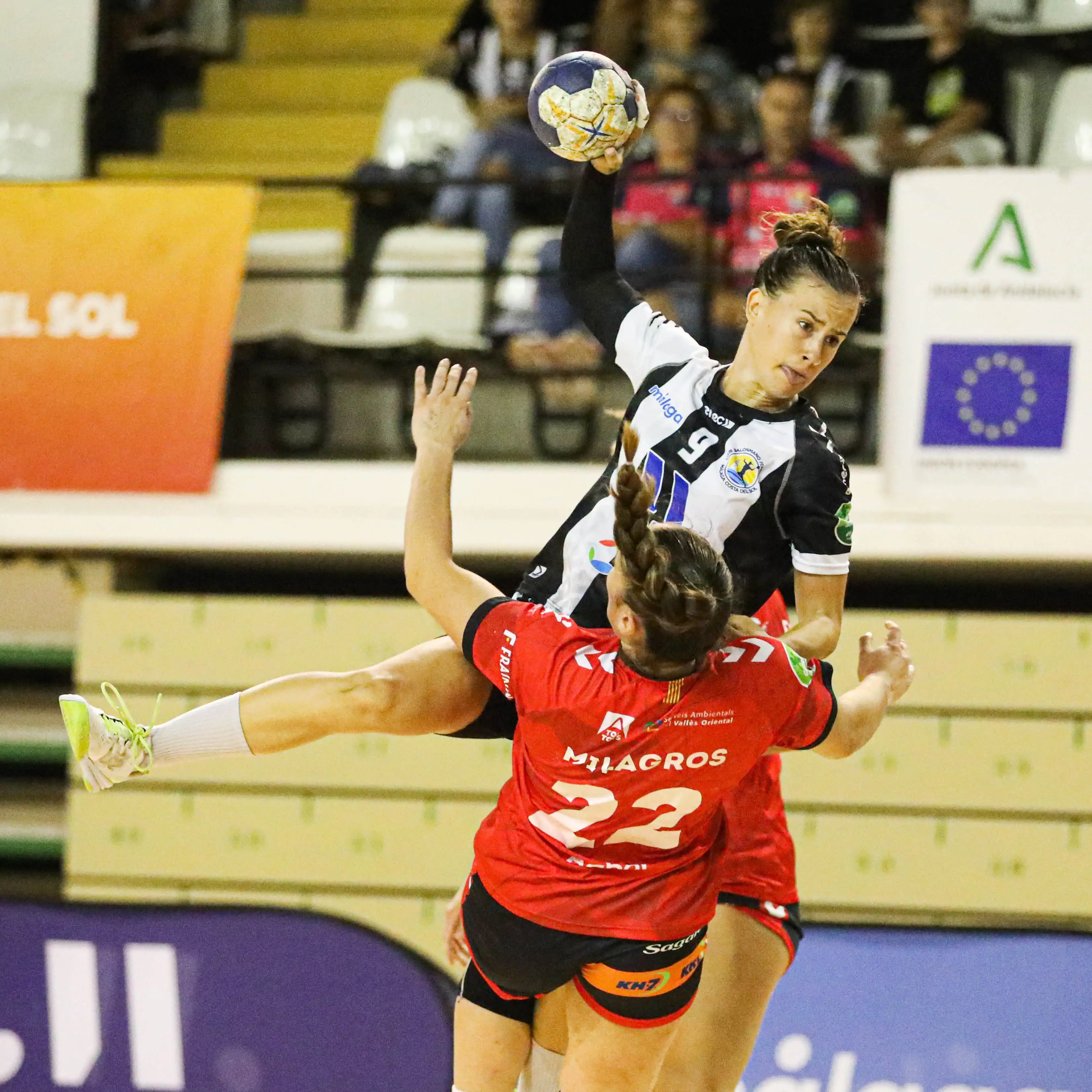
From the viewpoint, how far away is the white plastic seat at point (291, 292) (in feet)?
18.3

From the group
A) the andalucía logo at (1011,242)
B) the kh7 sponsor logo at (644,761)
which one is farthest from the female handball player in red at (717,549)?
the andalucía logo at (1011,242)

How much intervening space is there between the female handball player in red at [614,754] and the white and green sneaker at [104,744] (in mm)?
625

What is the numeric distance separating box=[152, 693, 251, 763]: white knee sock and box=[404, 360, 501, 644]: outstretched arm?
43 cm

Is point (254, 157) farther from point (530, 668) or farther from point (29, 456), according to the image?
point (530, 668)

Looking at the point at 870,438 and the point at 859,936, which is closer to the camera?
the point at 859,936

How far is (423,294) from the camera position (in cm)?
563

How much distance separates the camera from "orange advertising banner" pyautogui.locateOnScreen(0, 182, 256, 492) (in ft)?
16.2

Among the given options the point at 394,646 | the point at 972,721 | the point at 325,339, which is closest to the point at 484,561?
the point at 394,646

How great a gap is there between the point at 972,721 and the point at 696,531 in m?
3.04

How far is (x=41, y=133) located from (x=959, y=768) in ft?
Answer: 15.5

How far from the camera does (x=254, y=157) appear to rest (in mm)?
7059

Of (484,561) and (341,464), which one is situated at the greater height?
(341,464)

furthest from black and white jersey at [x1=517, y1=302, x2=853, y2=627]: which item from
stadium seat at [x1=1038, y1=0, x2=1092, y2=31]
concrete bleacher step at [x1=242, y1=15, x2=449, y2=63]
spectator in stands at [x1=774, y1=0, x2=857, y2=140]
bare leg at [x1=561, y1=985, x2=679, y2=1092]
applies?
concrete bleacher step at [x1=242, y1=15, x2=449, y2=63]

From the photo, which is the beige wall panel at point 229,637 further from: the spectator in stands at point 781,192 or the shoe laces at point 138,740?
the shoe laces at point 138,740
